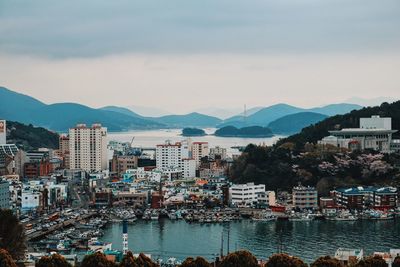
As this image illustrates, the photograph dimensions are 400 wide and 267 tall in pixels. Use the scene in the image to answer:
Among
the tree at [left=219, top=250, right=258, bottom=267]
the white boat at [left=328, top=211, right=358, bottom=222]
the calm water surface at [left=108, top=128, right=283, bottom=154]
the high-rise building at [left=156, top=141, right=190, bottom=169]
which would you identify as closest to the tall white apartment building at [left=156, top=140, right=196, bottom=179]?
the high-rise building at [left=156, top=141, right=190, bottom=169]

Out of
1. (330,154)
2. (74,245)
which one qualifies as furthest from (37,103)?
(74,245)

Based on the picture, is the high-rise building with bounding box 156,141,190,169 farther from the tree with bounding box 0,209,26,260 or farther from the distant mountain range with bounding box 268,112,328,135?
the distant mountain range with bounding box 268,112,328,135

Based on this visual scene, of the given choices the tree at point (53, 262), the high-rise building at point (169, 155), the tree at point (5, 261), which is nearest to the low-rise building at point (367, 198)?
the high-rise building at point (169, 155)

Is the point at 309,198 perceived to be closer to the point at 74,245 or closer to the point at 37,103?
the point at 74,245

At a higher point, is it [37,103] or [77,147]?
[37,103]

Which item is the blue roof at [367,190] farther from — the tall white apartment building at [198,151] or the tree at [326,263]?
the tree at [326,263]

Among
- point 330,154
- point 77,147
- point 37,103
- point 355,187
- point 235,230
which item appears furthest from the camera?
point 37,103
